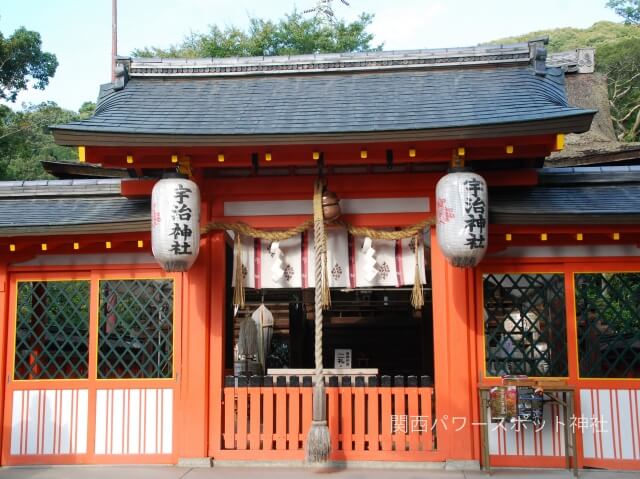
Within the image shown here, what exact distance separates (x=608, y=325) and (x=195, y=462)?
5136 mm

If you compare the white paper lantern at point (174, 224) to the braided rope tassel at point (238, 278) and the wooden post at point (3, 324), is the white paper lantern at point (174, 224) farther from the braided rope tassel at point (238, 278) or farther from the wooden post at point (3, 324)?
the wooden post at point (3, 324)

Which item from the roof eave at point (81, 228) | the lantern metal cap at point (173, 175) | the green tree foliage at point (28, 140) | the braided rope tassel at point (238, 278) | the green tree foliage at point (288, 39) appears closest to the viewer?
the lantern metal cap at point (173, 175)

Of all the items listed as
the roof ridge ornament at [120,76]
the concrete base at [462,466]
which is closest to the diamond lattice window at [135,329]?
the roof ridge ornament at [120,76]

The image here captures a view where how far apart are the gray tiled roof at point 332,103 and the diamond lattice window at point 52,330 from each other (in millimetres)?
2285

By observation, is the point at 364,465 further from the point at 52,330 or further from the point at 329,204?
the point at 52,330

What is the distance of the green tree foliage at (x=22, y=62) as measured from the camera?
22.3 meters

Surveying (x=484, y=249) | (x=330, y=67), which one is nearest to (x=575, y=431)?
(x=484, y=249)

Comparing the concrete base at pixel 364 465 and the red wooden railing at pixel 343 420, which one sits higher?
the red wooden railing at pixel 343 420

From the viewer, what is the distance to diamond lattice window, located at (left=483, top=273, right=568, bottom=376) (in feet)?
24.9

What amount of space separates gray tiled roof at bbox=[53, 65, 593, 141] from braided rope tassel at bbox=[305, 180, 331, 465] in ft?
3.39

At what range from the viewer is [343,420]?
761 cm

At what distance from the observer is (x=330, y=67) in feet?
30.1

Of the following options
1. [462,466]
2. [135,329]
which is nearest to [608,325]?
[462,466]

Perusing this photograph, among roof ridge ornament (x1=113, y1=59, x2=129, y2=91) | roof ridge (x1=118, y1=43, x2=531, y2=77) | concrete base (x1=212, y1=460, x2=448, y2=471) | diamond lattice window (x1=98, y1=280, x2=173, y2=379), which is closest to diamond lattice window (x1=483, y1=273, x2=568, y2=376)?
concrete base (x1=212, y1=460, x2=448, y2=471)
